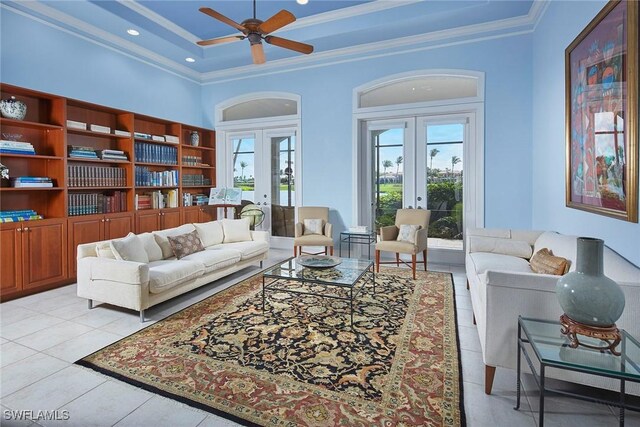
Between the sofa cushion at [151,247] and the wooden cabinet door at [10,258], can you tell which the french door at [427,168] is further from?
the wooden cabinet door at [10,258]

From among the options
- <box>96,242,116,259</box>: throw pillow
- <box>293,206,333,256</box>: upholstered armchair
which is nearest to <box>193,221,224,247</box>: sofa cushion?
<box>293,206,333,256</box>: upholstered armchair

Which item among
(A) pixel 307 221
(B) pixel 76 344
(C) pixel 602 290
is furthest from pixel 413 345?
(A) pixel 307 221

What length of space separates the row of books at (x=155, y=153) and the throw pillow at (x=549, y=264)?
554 cm

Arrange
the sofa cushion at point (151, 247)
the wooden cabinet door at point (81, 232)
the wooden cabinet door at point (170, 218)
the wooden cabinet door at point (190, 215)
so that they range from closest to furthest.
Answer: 1. the sofa cushion at point (151, 247)
2. the wooden cabinet door at point (81, 232)
3. the wooden cabinet door at point (170, 218)
4. the wooden cabinet door at point (190, 215)

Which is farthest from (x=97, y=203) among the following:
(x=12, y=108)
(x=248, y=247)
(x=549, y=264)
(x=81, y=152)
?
(x=549, y=264)

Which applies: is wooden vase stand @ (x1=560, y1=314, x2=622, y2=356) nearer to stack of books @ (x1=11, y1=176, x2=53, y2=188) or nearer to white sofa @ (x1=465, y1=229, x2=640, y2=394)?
white sofa @ (x1=465, y1=229, x2=640, y2=394)

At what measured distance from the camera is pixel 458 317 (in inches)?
128

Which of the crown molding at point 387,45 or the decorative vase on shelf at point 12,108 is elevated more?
the crown molding at point 387,45

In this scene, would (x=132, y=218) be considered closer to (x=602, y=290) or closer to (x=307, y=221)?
(x=307, y=221)

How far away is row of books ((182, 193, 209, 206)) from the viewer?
630 cm

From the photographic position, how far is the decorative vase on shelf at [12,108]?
3.76 metres

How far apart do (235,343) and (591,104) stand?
349 centimetres

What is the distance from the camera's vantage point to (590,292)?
1600mm

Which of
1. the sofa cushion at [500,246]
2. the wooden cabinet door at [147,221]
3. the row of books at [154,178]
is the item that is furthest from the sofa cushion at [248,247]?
the sofa cushion at [500,246]
